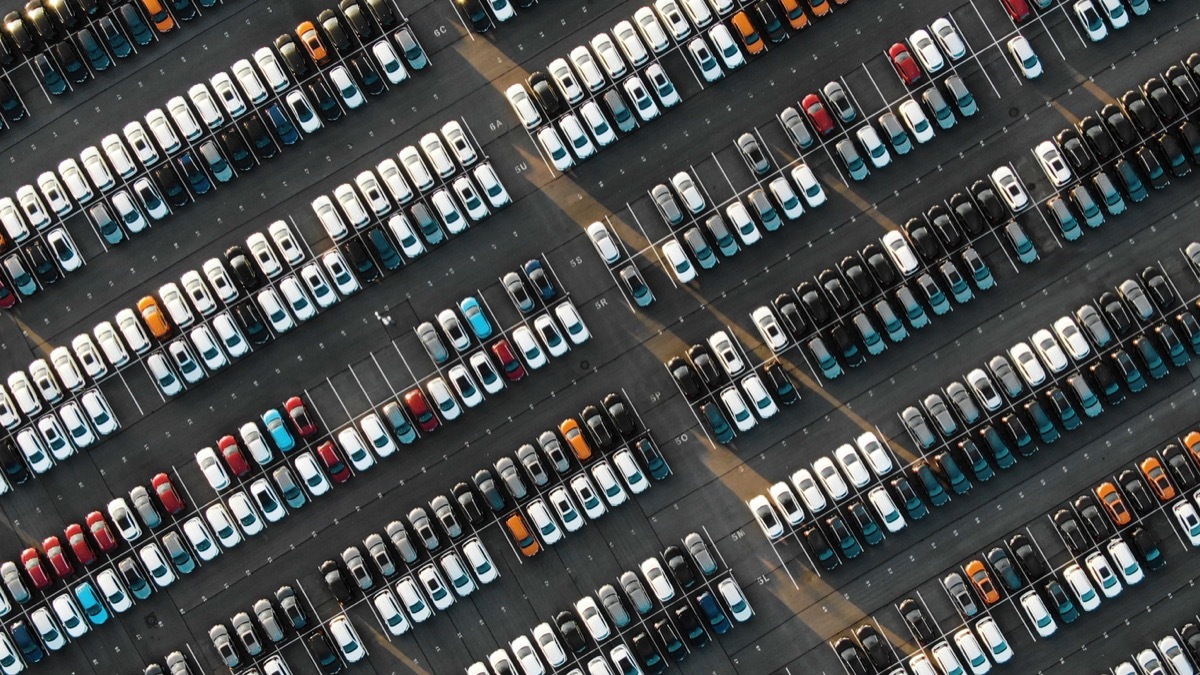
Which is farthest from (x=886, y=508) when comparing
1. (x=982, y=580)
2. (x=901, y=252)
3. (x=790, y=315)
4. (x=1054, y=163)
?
(x=1054, y=163)

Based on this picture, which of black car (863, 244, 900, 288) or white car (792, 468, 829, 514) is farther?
white car (792, 468, 829, 514)

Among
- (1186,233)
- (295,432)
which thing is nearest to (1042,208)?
(1186,233)

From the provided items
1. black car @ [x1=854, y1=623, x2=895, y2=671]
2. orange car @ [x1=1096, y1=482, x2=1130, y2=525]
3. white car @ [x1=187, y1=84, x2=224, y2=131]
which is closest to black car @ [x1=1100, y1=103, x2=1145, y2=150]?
orange car @ [x1=1096, y1=482, x2=1130, y2=525]

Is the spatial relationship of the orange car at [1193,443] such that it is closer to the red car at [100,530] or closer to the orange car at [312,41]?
the orange car at [312,41]

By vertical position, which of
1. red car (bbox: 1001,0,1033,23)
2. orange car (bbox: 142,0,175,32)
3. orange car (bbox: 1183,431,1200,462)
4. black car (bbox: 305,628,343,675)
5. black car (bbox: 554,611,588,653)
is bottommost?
orange car (bbox: 1183,431,1200,462)

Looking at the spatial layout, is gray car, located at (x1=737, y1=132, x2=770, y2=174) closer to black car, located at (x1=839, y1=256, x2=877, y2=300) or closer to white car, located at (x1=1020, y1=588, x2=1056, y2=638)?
black car, located at (x1=839, y1=256, x2=877, y2=300)

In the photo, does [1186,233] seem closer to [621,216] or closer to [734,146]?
[734,146]
